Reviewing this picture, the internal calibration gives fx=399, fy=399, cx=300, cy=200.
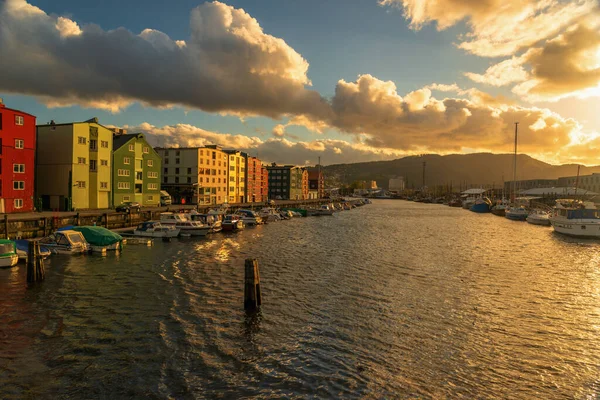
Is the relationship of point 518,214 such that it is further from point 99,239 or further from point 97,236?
point 97,236

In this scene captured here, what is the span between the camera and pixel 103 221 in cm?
5766

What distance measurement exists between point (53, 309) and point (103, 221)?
3683cm

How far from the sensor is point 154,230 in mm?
55094

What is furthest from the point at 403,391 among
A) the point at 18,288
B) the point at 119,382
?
the point at 18,288

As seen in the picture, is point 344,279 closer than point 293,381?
No

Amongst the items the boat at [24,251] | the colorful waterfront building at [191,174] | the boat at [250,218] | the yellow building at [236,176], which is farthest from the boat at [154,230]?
the yellow building at [236,176]

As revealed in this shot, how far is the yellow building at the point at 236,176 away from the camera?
429 feet

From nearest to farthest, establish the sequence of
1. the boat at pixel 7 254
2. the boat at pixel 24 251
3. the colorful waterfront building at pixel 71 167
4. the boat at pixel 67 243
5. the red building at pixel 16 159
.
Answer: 1. the boat at pixel 7 254
2. the boat at pixel 24 251
3. the boat at pixel 67 243
4. the red building at pixel 16 159
5. the colorful waterfront building at pixel 71 167

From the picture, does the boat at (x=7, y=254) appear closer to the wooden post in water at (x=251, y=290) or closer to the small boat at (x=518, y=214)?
the wooden post in water at (x=251, y=290)

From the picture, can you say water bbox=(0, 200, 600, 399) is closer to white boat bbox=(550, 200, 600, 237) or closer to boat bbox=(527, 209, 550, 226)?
white boat bbox=(550, 200, 600, 237)

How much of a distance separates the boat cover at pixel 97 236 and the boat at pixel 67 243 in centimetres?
69

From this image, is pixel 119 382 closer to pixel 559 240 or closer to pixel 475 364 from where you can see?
pixel 475 364

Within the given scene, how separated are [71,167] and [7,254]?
40913 millimetres

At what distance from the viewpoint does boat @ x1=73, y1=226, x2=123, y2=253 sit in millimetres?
42281
